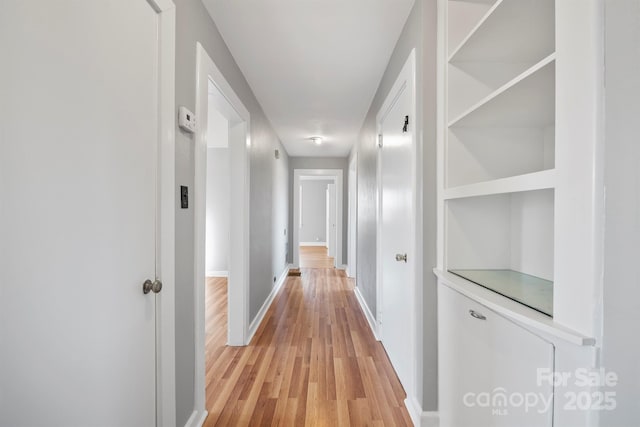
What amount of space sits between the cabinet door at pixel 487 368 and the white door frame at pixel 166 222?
1.28m

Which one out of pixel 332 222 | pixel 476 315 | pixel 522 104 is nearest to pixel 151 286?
pixel 476 315

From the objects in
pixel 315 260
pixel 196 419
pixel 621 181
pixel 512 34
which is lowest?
pixel 315 260

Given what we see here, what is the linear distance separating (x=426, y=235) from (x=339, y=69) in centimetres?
167

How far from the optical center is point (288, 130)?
412 centimetres

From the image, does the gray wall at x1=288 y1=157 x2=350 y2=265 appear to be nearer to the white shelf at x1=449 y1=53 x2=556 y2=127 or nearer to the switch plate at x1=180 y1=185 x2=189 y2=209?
the switch plate at x1=180 y1=185 x2=189 y2=209

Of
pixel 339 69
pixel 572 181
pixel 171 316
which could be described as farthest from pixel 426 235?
pixel 339 69

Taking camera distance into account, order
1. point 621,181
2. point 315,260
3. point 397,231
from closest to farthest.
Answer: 1. point 621,181
2. point 397,231
3. point 315,260

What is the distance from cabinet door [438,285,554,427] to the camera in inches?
29.9

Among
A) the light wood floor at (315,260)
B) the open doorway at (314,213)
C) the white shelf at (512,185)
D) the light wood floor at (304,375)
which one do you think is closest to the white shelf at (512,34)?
the white shelf at (512,185)

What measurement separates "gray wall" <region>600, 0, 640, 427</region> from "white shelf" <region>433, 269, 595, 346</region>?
0.06 m

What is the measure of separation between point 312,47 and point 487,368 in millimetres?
2188

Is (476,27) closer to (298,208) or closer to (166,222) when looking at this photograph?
(166,222)

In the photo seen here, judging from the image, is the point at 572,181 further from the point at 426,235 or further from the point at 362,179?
the point at 362,179

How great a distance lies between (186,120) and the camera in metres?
1.34
